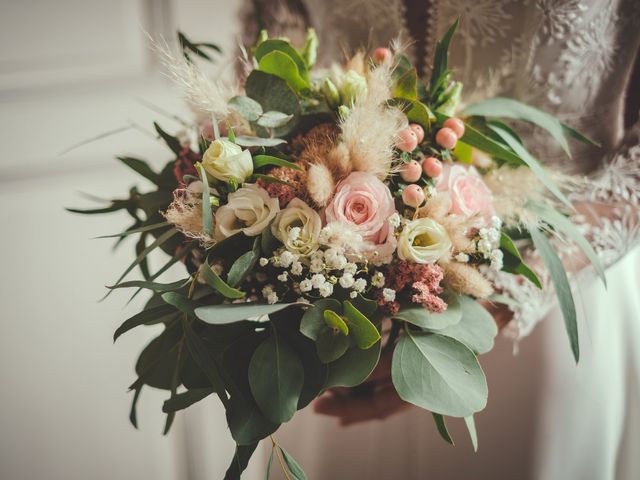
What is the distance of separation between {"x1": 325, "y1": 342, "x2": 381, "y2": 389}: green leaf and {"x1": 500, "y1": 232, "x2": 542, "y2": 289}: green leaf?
18 cm

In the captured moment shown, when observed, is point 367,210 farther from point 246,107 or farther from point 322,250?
point 246,107

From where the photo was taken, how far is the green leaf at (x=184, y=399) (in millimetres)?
469

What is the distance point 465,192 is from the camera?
49 cm

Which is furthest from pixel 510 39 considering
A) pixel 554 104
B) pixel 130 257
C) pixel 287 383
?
pixel 130 257

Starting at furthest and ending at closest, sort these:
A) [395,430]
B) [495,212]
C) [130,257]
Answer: [130,257]
[395,430]
[495,212]

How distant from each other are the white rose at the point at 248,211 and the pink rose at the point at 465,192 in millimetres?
171

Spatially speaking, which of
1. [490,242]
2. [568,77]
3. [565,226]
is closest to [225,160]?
[490,242]

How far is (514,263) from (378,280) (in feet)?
0.57

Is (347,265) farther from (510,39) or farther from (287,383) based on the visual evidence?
(510,39)

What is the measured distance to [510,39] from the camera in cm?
70

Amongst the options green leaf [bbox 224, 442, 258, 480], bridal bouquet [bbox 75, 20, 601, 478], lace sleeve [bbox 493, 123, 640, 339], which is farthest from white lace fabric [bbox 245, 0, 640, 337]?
green leaf [bbox 224, 442, 258, 480]

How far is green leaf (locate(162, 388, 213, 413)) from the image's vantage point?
0.47 metres

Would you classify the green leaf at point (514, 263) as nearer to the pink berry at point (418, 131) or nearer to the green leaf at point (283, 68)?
the pink berry at point (418, 131)

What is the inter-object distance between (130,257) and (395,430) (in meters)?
0.66
